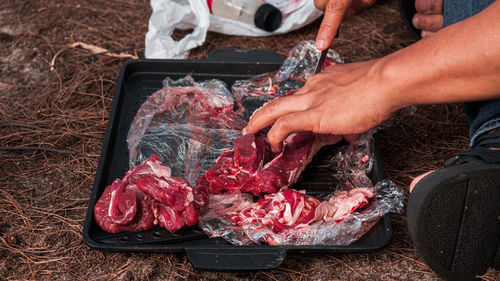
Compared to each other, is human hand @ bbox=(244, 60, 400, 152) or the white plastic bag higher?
human hand @ bbox=(244, 60, 400, 152)

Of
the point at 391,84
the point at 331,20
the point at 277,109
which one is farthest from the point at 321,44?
the point at 391,84

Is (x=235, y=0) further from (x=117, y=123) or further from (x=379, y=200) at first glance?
(x=379, y=200)

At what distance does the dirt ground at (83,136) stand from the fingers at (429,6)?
0.37 m

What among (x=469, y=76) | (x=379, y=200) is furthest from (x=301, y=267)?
(x=469, y=76)

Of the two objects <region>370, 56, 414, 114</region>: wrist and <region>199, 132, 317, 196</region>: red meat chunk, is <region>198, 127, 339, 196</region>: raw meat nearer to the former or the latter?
<region>199, 132, 317, 196</region>: red meat chunk

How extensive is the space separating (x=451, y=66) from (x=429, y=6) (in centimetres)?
157

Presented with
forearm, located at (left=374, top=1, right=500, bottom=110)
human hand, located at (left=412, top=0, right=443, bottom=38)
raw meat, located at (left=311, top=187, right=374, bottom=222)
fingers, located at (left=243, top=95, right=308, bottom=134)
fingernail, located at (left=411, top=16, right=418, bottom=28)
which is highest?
forearm, located at (left=374, top=1, right=500, bottom=110)

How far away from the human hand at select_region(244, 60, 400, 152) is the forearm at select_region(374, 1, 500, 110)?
0.17 ft

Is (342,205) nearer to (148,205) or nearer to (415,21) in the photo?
(148,205)

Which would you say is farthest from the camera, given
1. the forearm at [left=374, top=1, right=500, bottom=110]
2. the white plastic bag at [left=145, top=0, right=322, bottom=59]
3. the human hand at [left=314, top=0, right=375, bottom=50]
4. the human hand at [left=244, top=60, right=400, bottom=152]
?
the white plastic bag at [left=145, top=0, right=322, bottom=59]

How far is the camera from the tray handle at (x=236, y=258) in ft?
6.88

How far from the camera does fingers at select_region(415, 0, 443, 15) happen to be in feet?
10.4

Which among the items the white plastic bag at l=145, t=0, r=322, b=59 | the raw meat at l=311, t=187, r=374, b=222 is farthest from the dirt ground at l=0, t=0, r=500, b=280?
the raw meat at l=311, t=187, r=374, b=222

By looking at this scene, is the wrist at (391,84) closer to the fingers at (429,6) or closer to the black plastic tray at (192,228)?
the black plastic tray at (192,228)
